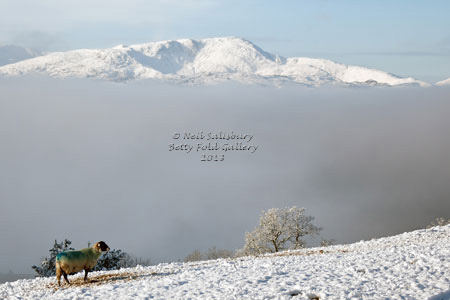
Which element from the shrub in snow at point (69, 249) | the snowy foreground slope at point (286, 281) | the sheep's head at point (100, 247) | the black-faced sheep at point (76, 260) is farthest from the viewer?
the shrub in snow at point (69, 249)

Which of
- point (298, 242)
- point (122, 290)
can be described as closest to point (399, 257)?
point (122, 290)

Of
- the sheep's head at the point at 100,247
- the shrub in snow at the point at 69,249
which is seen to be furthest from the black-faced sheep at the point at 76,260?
the shrub in snow at the point at 69,249

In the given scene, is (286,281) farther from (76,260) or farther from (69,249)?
(69,249)

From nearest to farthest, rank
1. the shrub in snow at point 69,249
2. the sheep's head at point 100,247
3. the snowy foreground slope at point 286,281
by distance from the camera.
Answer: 1. the snowy foreground slope at point 286,281
2. the sheep's head at point 100,247
3. the shrub in snow at point 69,249

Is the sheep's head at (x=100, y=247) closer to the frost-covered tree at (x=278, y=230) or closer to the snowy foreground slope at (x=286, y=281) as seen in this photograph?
the snowy foreground slope at (x=286, y=281)

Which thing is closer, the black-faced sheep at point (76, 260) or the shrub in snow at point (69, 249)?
the black-faced sheep at point (76, 260)

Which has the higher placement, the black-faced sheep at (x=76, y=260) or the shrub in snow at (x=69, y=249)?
the black-faced sheep at (x=76, y=260)

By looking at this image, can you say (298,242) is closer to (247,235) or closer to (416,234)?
(247,235)

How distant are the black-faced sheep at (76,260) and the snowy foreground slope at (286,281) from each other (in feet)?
2.54

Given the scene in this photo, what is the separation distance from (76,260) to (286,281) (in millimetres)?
9863

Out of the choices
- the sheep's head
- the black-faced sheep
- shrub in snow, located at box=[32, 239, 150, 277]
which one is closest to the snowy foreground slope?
the black-faced sheep

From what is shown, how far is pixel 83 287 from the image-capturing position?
23.8 metres

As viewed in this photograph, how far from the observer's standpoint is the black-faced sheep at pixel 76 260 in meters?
24.3

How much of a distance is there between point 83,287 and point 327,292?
11021mm
